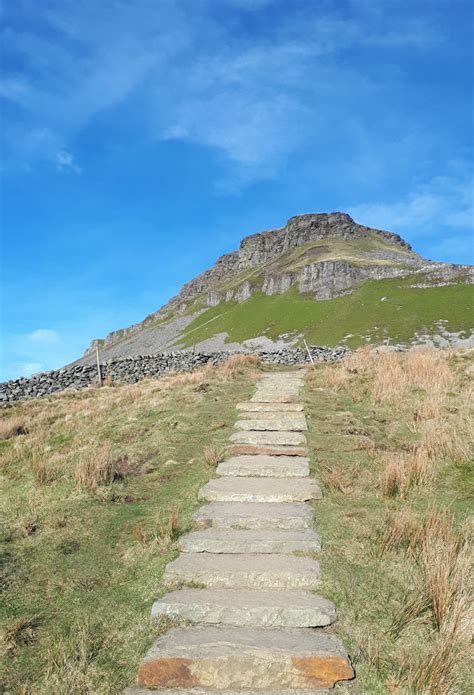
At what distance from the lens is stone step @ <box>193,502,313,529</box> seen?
6.38m

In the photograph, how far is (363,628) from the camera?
4.39 meters

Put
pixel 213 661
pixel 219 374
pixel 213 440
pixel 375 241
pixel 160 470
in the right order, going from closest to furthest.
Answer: pixel 213 661 < pixel 160 470 < pixel 213 440 < pixel 219 374 < pixel 375 241

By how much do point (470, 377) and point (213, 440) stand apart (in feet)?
27.9

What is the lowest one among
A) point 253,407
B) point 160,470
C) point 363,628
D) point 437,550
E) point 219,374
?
point 363,628

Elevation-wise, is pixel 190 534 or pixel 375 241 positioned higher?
pixel 375 241

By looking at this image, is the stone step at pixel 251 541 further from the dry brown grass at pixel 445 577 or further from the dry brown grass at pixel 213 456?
the dry brown grass at pixel 213 456

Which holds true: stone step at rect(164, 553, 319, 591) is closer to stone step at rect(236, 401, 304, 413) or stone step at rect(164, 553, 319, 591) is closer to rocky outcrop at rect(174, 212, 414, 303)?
stone step at rect(236, 401, 304, 413)

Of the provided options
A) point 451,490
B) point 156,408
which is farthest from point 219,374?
point 451,490

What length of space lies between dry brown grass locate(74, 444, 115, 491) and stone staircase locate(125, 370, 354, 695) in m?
2.06

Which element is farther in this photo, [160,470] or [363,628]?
[160,470]

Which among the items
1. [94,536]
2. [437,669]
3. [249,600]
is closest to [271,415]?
[94,536]

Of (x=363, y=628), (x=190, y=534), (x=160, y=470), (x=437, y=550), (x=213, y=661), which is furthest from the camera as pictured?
(x=160, y=470)

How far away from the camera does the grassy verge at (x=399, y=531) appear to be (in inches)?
157

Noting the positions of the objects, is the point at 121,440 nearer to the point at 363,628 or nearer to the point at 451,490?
the point at 451,490
